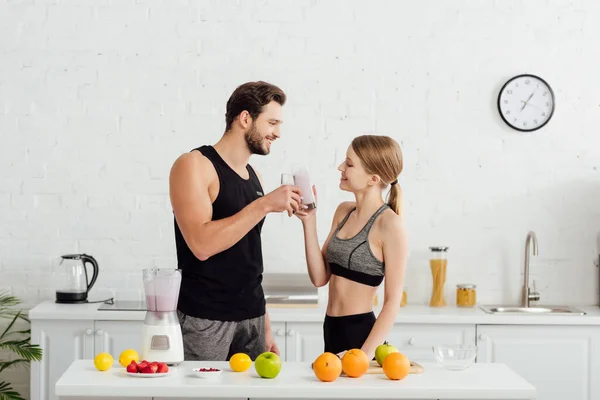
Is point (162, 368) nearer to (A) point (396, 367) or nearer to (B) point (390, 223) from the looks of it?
(A) point (396, 367)

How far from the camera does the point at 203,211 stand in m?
2.83

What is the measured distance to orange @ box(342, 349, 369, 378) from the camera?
238 centimetres

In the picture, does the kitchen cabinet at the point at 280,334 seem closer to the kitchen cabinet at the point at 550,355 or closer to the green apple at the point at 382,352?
the kitchen cabinet at the point at 550,355

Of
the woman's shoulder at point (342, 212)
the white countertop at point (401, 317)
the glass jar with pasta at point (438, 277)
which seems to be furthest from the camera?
the glass jar with pasta at point (438, 277)

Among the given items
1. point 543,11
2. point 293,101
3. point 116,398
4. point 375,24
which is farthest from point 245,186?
point 543,11

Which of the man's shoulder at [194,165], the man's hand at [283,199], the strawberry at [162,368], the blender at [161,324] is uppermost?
the man's shoulder at [194,165]

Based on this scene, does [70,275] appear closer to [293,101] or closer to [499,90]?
[293,101]

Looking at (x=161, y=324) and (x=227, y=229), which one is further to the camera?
(x=227, y=229)

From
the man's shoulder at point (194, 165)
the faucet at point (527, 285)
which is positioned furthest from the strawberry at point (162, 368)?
the faucet at point (527, 285)

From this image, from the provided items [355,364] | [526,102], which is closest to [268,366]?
[355,364]

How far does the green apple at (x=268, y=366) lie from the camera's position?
2.37m

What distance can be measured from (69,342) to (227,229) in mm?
1549

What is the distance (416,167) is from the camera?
175 inches

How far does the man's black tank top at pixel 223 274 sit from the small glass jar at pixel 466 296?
1636 mm
